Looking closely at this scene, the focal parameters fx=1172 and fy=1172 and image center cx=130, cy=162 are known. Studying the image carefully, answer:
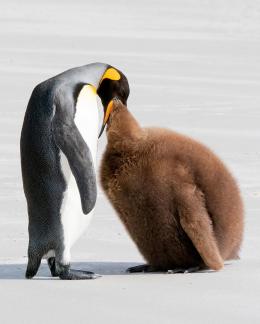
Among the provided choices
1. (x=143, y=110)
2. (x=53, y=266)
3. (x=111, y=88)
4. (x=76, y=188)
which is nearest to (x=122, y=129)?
(x=111, y=88)

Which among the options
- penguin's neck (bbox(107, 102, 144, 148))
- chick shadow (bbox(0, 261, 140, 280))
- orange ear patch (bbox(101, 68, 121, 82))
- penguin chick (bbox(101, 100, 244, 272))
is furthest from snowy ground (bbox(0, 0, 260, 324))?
orange ear patch (bbox(101, 68, 121, 82))

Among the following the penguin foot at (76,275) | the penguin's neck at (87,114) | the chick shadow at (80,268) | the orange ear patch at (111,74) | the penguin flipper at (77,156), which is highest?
the orange ear patch at (111,74)

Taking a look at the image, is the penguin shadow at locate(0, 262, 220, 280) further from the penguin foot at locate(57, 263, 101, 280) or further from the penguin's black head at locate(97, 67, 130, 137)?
the penguin's black head at locate(97, 67, 130, 137)

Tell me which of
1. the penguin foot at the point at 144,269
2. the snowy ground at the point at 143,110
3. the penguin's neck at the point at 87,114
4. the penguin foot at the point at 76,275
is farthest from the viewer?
the penguin foot at the point at 144,269

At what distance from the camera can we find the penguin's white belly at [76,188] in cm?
501

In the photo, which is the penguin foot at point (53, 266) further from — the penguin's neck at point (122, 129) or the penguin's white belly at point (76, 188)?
the penguin's neck at point (122, 129)

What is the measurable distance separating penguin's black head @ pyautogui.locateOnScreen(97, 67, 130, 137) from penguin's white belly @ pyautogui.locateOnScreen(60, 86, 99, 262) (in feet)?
0.50

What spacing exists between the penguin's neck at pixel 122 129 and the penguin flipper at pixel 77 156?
0.33 metres

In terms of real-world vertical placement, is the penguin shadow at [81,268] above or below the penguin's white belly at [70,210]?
below

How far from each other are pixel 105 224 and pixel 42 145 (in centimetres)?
135

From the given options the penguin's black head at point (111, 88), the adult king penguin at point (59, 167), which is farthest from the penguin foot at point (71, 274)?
the penguin's black head at point (111, 88)

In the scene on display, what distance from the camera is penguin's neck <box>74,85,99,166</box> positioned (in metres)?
5.01

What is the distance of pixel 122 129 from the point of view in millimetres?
5254

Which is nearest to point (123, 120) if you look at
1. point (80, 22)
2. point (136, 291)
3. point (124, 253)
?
point (124, 253)
